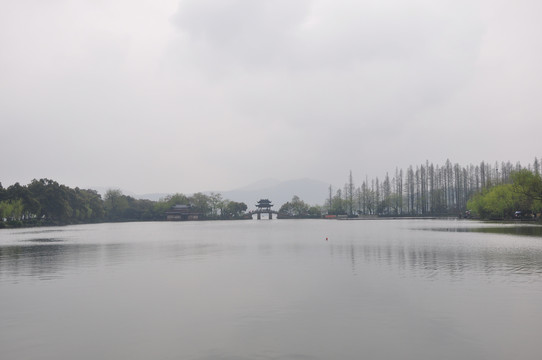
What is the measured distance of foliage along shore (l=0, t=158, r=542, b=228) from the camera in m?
82.2

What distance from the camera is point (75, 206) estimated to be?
104812mm

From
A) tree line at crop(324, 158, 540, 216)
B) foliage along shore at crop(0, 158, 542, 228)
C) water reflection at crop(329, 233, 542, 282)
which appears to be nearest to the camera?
water reflection at crop(329, 233, 542, 282)

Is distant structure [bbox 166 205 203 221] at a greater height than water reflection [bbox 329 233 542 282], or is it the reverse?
distant structure [bbox 166 205 203 221]

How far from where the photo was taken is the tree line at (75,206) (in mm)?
84625

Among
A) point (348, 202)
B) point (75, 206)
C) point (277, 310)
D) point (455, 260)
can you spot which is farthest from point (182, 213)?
point (277, 310)

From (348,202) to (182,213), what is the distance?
197 feet

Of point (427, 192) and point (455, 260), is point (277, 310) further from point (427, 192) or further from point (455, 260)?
point (427, 192)

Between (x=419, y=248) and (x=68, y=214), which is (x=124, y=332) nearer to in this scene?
(x=419, y=248)

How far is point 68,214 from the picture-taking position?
316ft

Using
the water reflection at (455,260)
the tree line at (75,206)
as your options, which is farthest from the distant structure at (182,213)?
the water reflection at (455,260)

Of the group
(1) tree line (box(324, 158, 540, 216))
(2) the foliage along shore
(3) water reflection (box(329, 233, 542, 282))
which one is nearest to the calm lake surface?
(3) water reflection (box(329, 233, 542, 282))

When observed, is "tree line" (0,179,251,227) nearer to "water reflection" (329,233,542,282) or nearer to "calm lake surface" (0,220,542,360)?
"calm lake surface" (0,220,542,360)

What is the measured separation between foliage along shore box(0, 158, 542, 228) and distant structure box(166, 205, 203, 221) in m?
1.73

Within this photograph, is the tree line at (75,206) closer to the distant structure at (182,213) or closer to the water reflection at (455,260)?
the distant structure at (182,213)
